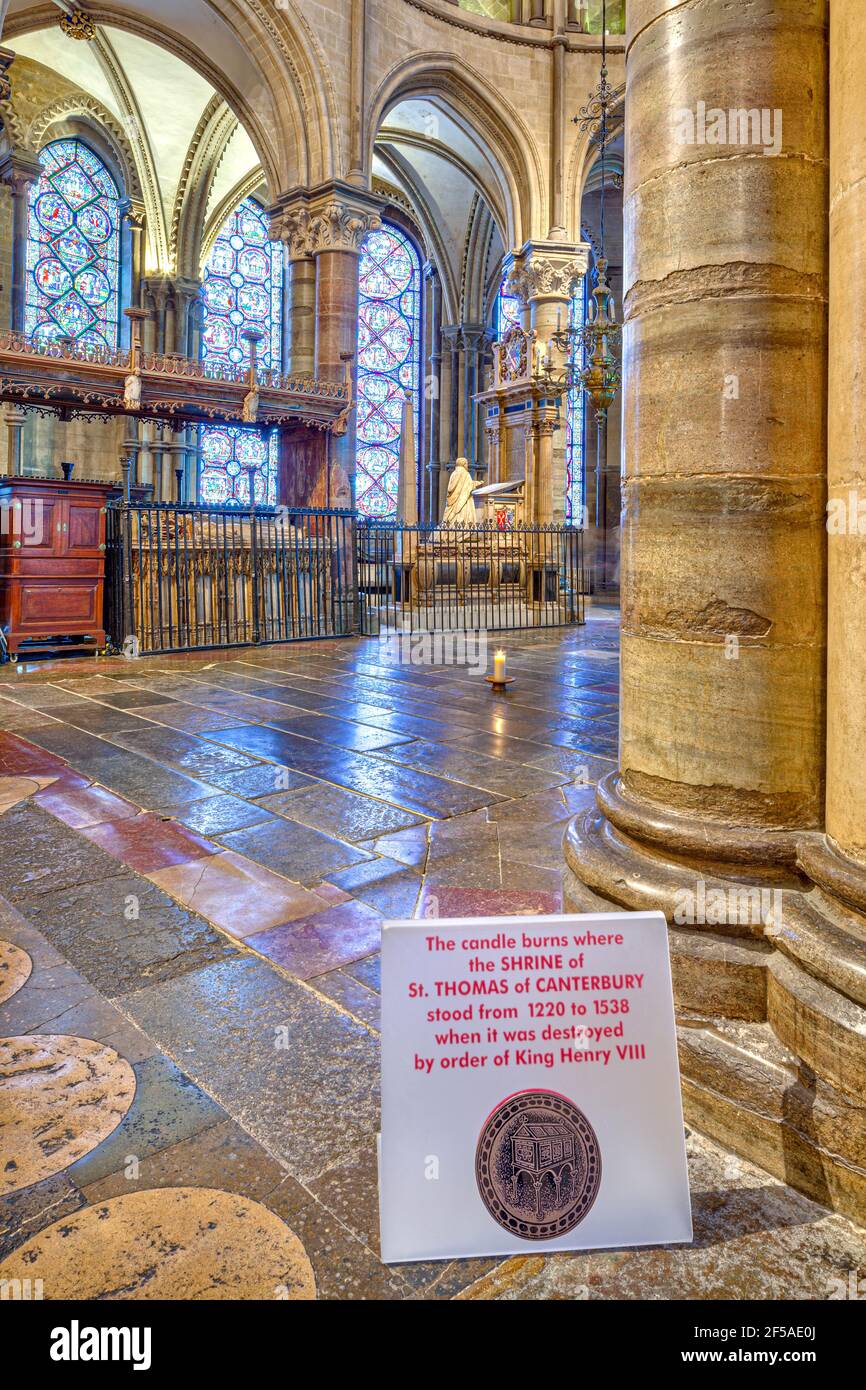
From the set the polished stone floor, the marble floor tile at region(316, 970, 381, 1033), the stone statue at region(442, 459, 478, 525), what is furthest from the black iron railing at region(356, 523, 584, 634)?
the marble floor tile at region(316, 970, 381, 1033)

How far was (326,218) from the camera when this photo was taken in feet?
47.6

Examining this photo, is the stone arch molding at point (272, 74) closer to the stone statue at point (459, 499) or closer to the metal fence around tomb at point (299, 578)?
the stone statue at point (459, 499)

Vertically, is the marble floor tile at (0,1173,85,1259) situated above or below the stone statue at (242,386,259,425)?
below

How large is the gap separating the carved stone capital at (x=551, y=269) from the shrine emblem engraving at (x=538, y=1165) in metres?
18.6

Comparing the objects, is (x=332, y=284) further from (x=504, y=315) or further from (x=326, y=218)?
(x=504, y=315)

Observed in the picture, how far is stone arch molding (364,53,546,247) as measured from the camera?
17.0 meters

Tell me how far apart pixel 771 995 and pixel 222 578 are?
9567 mm

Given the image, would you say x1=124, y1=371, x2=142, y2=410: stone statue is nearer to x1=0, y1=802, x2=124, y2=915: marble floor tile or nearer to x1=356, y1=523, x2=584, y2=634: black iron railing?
x1=356, y1=523, x2=584, y2=634: black iron railing

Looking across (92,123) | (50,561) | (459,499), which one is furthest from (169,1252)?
(92,123)

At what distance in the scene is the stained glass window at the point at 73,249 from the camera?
18766 mm

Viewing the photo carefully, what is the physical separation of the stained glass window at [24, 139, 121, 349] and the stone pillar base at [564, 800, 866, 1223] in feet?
66.3

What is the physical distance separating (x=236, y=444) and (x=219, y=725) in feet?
60.3

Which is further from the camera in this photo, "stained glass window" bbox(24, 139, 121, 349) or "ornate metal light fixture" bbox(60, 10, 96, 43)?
"stained glass window" bbox(24, 139, 121, 349)
